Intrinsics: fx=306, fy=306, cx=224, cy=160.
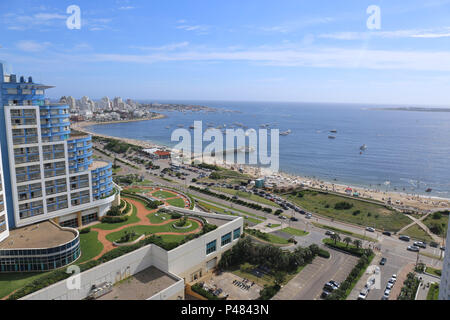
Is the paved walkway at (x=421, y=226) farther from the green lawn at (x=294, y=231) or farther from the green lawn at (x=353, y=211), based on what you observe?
the green lawn at (x=294, y=231)

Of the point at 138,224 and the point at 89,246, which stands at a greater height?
the point at 138,224

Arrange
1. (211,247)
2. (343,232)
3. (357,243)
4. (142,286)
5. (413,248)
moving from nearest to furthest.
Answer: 1. (142,286)
2. (211,247)
3. (357,243)
4. (413,248)
5. (343,232)

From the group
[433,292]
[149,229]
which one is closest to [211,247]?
[149,229]

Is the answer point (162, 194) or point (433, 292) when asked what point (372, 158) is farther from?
point (162, 194)

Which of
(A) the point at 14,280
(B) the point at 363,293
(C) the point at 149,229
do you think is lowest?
(B) the point at 363,293

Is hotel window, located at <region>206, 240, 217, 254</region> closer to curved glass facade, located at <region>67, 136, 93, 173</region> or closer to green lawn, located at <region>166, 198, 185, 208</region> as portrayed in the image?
green lawn, located at <region>166, 198, 185, 208</region>

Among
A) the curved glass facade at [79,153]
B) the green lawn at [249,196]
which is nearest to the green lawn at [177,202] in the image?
the curved glass facade at [79,153]

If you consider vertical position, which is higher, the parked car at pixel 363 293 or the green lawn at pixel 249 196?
the green lawn at pixel 249 196
